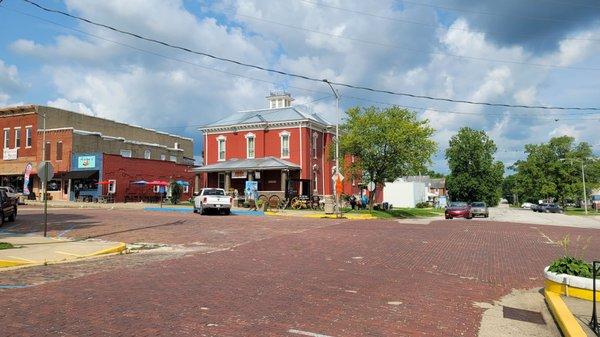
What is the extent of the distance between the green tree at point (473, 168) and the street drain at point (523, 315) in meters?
86.3

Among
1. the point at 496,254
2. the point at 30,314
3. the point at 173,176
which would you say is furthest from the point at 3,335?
the point at 173,176

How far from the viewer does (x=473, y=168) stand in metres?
92.6

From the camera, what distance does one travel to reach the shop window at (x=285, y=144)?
46094 millimetres

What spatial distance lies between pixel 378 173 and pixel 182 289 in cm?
3605

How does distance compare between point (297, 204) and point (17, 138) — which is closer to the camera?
point (297, 204)

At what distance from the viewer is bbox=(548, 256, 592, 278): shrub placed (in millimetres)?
9219

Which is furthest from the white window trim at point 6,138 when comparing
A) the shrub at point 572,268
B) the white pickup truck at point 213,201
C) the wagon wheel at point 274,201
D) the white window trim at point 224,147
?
the shrub at point 572,268

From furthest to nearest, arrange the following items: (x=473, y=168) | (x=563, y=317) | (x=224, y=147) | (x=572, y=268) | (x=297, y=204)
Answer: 1. (x=473, y=168)
2. (x=224, y=147)
3. (x=297, y=204)
4. (x=572, y=268)
5. (x=563, y=317)

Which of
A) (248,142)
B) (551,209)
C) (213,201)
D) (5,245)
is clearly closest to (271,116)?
(248,142)

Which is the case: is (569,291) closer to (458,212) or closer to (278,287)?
(278,287)

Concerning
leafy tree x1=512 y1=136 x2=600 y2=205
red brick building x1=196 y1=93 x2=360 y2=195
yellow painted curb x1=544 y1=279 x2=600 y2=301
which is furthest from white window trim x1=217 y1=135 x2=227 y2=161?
leafy tree x1=512 y1=136 x2=600 y2=205

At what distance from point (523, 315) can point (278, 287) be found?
168 inches

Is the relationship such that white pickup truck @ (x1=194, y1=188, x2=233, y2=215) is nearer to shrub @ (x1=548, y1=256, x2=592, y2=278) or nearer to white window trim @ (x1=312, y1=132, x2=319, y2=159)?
white window trim @ (x1=312, y1=132, x2=319, y2=159)

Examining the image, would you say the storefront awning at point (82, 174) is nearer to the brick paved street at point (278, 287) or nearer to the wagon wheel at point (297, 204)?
the wagon wheel at point (297, 204)
